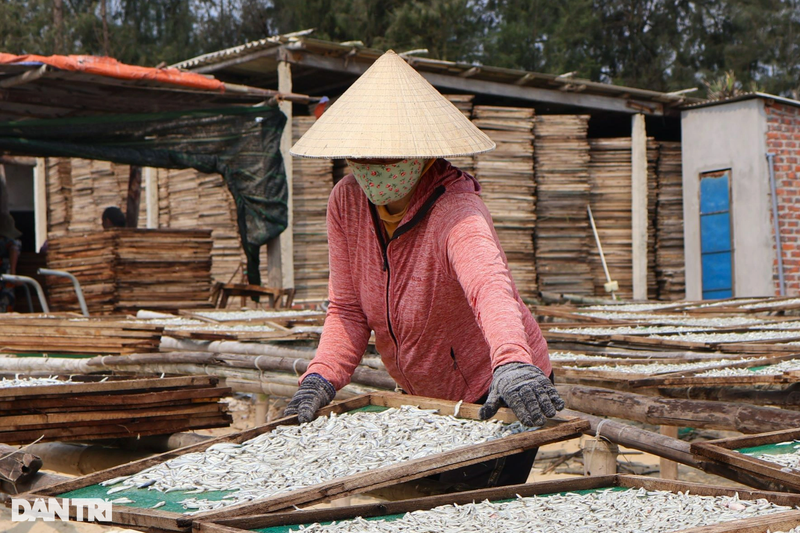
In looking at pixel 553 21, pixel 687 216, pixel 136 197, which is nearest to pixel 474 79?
pixel 687 216

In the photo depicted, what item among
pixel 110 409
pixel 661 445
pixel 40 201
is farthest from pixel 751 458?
pixel 40 201

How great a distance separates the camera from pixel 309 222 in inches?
444

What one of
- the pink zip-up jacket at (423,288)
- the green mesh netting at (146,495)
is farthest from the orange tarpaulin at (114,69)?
the green mesh netting at (146,495)

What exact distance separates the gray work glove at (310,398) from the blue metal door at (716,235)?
10.6 m

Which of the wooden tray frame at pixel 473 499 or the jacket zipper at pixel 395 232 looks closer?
the wooden tray frame at pixel 473 499

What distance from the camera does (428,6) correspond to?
781 inches

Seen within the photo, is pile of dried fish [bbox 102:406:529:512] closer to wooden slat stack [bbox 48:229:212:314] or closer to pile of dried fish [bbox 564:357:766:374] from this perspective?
pile of dried fish [bbox 564:357:766:374]

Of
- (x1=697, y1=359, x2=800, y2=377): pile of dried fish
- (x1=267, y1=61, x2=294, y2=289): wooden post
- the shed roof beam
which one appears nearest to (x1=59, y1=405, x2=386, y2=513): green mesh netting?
(x1=697, y1=359, x2=800, y2=377): pile of dried fish

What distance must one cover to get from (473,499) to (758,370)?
253cm

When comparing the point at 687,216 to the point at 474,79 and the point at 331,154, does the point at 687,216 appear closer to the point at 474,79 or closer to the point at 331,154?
the point at 474,79

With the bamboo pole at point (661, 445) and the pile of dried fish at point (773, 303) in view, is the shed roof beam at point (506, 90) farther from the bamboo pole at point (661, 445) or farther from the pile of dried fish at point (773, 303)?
the bamboo pole at point (661, 445)

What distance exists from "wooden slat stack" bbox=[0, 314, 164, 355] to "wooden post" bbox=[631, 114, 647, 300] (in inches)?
331

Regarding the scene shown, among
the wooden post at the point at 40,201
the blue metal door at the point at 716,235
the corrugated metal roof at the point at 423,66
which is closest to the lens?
the corrugated metal roof at the point at 423,66

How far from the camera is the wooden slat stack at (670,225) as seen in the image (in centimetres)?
1330
